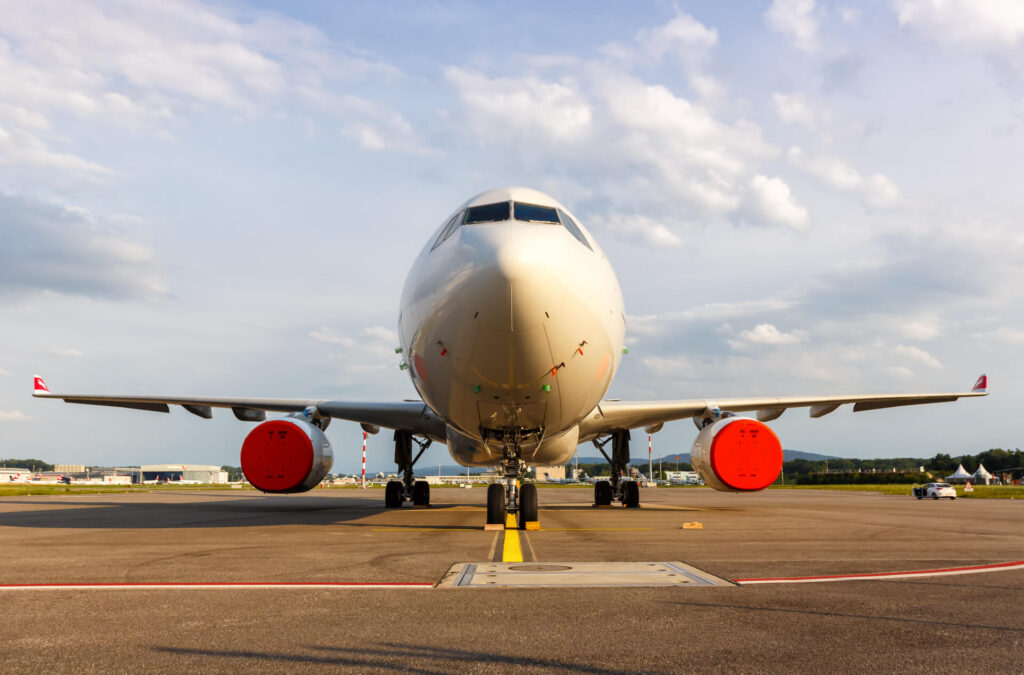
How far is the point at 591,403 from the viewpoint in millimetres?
10719

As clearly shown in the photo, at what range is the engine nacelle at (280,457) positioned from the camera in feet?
42.6

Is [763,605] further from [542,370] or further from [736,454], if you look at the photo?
[736,454]

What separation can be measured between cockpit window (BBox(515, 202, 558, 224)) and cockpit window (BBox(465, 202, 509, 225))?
157 mm

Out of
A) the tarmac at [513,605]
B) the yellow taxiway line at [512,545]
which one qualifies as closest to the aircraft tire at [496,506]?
the yellow taxiway line at [512,545]

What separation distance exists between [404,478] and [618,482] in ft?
20.5

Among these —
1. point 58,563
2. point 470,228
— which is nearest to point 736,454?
point 470,228

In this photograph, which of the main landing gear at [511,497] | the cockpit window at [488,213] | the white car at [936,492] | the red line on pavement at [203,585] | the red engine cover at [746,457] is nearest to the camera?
the red line on pavement at [203,585]

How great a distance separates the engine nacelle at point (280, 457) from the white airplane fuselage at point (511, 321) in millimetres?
3725

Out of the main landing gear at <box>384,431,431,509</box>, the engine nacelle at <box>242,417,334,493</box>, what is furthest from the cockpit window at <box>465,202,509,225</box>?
the main landing gear at <box>384,431,431,509</box>

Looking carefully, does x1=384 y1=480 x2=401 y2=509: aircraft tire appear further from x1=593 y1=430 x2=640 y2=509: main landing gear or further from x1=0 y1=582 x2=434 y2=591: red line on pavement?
x1=0 y1=582 x2=434 y2=591: red line on pavement

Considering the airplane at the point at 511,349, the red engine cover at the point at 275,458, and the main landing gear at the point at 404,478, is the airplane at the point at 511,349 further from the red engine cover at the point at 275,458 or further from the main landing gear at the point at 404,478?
the main landing gear at the point at 404,478

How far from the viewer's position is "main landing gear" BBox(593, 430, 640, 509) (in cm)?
1948

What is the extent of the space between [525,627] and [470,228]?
18.3ft

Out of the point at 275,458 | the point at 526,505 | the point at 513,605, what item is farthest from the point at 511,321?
the point at 275,458
